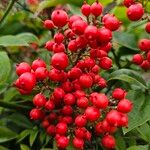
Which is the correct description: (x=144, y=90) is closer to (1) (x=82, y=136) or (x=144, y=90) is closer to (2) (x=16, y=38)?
(1) (x=82, y=136)

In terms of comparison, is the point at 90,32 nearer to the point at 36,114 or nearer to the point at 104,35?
the point at 104,35

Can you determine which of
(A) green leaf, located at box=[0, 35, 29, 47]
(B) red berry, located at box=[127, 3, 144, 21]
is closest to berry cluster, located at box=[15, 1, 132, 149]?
(B) red berry, located at box=[127, 3, 144, 21]

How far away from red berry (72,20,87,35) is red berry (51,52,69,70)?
110mm

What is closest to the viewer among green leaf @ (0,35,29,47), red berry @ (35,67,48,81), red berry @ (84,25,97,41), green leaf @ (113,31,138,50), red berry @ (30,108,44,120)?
red berry @ (84,25,97,41)

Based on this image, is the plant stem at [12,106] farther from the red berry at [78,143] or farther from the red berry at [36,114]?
the red berry at [78,143]

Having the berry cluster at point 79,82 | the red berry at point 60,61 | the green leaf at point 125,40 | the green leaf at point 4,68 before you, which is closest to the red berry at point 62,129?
the berry cluster at point 79,82

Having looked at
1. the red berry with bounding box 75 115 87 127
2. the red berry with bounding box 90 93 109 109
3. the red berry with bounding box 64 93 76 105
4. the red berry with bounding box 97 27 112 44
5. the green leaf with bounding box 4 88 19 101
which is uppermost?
the red berry with bounding box 97 27 112 44

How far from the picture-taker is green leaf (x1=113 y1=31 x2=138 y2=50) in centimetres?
240

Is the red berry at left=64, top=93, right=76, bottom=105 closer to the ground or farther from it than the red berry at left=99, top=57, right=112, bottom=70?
closer to the ground

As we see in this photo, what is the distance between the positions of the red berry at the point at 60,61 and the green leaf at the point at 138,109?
339mm

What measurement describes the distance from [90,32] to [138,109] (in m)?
0.41

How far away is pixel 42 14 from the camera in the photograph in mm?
2701

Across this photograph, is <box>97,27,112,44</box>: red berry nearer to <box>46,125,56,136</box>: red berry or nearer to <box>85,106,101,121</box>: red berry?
<box>85,106,101,121</box>: red berry

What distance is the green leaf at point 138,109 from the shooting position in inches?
72.1
